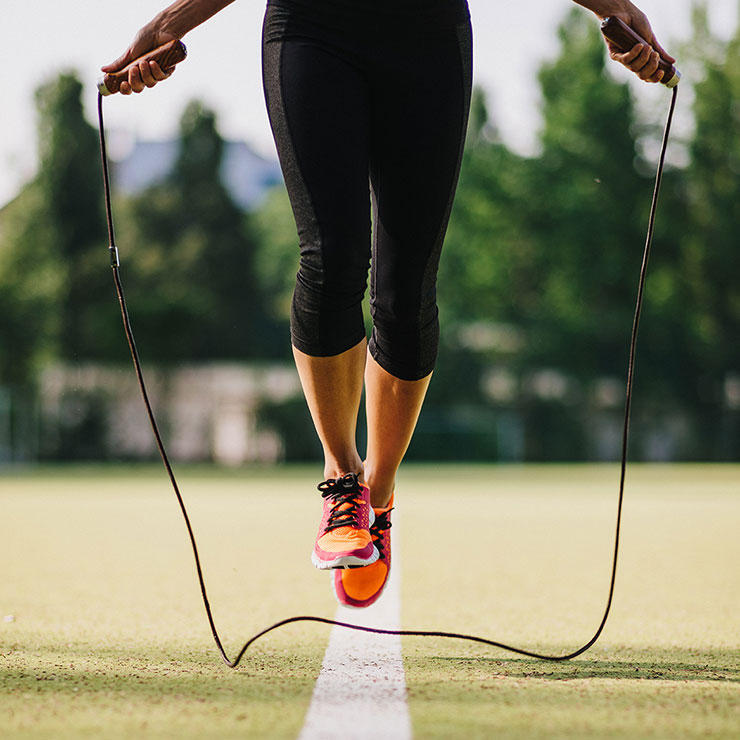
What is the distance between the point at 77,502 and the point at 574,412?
928 inches

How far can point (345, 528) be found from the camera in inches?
117

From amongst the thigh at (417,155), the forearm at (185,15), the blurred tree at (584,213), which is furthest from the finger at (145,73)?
the blurred tree at (584,213)

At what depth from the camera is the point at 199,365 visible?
40.4m

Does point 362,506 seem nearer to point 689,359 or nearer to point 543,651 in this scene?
point 543,651

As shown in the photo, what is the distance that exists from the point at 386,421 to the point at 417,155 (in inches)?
32.2

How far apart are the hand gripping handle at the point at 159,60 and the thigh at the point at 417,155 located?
1.74ft

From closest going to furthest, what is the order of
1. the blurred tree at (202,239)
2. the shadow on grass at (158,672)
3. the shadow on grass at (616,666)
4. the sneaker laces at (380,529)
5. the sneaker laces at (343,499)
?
1. the shadow on grass at (158,672)
2. the shadow on grass at (616,666)
3. the sneaker laces at (343,499)
4. the sneaker laces at (380,529)
5. the blurred tree at (202,239)

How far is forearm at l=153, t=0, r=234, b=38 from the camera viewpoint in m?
3.04

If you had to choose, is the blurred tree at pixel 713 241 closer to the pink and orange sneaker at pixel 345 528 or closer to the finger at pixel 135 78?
the pink and orange sneaker at pixel 345 528

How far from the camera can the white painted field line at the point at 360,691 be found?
209 centimetres

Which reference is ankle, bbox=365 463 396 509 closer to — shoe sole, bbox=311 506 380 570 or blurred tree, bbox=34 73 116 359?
shoe sole, bbox=311 506 380 570

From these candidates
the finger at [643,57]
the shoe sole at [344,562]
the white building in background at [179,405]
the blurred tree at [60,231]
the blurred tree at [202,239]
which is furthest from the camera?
the blurred tree at [202,239]

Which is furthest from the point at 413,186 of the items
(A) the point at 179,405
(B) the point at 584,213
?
(A) the point at 179,405

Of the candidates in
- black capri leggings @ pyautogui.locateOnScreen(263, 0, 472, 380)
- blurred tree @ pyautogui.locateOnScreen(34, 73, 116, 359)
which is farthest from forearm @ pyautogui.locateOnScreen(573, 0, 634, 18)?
blurred tree @ pyautogui.locateOnScreen(34, 73, 116, 359)
